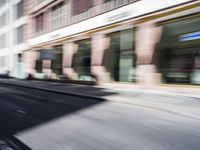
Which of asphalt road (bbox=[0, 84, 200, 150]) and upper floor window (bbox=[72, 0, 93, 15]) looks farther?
upper floor window (bbox=[72, 0, 93, 15])

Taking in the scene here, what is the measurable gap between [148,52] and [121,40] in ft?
10.6

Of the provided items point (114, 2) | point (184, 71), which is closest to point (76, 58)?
point (114, 2)

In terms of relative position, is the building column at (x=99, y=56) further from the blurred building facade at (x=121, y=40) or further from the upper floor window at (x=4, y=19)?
the upper floor window at (x=4, y=19)

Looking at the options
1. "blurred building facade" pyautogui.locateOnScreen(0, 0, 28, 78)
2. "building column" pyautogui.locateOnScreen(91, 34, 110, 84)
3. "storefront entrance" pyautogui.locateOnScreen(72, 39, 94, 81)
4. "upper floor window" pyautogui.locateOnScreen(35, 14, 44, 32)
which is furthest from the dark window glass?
"building column" pyautogui.locateOnScreen(91, 34, 110, 84)

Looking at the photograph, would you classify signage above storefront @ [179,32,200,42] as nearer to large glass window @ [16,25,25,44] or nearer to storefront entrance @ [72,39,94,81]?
storefront entrance @ [72,39,94,81]

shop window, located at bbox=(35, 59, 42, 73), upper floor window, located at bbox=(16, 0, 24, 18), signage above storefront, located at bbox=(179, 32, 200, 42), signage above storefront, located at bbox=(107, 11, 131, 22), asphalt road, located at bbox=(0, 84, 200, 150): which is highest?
upper floor window, located at bbox=(16, 0, 24, 18)

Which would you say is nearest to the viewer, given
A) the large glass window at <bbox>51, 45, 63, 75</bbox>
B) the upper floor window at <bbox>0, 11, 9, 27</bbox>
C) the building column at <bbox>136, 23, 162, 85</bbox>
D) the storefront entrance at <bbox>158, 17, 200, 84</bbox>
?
the storefront entrance at <bbox>158, 17, 200, 84</bbox>

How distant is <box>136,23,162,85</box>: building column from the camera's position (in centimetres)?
1806

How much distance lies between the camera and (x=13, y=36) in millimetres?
43906

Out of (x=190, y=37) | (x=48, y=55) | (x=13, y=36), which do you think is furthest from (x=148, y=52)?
(x=13, y=36)

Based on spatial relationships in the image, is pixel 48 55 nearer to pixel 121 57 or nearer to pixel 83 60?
pixel 83 60

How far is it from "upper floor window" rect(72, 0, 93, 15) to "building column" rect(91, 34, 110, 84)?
9.41ft

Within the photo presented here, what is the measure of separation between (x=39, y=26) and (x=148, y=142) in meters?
29.4

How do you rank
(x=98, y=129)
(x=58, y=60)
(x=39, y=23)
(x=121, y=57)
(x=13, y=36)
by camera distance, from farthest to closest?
(x=13, y=36), (x=39, y=23), (x=58, y=60), (x=121, y=57), (x=98, y=129)
